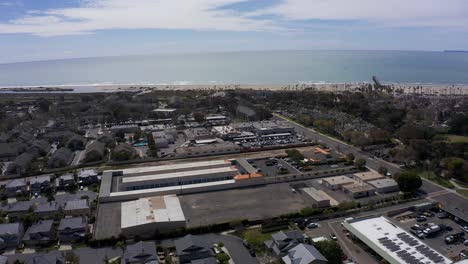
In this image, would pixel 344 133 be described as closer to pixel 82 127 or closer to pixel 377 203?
pixel 377 203

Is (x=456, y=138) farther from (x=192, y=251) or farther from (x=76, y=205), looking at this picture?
(x=76, y=205)

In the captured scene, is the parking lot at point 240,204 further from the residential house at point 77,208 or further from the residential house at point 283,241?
the residential house at point 77,208

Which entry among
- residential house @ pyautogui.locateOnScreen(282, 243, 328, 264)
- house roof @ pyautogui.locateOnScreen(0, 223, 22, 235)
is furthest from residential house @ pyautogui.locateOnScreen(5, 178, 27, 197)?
residential house @ pyautogui.locateOnScreen(282, 243, 328, 264)

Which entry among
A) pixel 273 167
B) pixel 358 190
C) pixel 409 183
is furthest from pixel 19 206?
pixel 409 183

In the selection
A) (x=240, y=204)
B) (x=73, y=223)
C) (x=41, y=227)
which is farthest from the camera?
(x=240, y=204)

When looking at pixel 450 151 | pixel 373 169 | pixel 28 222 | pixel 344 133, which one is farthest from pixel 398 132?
pixel 28 222

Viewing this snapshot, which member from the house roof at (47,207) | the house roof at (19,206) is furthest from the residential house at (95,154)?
the house roof at (47,207)

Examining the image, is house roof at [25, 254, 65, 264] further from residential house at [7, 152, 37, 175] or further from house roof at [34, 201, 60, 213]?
residential house at [7, 152, 37, 175]
